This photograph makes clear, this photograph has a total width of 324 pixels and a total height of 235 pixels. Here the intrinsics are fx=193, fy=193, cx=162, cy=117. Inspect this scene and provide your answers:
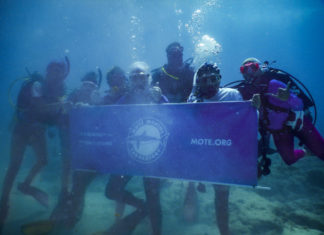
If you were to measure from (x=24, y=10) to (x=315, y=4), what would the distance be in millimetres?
45641

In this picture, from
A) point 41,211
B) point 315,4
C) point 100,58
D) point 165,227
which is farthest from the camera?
point 100,58

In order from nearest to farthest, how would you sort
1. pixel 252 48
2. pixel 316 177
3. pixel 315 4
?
1. pixel 316 177
2. pixel 315 4
3. pixel 252 48

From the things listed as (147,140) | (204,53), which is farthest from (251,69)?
(204,53)

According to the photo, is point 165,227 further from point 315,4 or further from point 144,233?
point 315,4

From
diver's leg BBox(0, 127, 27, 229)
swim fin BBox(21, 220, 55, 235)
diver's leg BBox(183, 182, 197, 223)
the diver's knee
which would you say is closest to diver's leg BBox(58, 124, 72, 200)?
swim fin BBox(21, 220, 55, 235)

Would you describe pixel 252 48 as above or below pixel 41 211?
above

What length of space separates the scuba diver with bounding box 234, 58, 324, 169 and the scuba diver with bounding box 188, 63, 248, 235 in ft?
2.09

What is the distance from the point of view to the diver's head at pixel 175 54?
6281mm

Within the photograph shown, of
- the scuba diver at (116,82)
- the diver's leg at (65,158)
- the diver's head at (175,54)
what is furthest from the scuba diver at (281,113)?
the diver's leg at (65,158)

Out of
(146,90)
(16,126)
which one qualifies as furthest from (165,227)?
(16,126)

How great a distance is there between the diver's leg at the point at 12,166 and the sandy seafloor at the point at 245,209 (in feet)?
2.11

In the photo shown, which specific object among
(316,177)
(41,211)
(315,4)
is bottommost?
(41,211)

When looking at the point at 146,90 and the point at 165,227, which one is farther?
the point at 165,227

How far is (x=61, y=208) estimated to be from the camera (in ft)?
19.0
